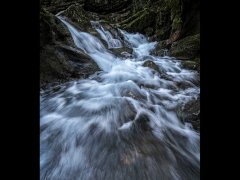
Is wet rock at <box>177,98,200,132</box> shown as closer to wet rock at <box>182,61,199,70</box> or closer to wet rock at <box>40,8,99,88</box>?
wet rock at <box>40,8,99,88</box>

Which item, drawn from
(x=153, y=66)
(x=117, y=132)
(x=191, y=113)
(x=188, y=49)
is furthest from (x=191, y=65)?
(x=117, y=132)

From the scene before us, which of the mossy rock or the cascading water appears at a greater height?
the mossy rock

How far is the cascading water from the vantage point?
2.87 metres

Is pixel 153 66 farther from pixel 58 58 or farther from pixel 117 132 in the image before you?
pixel 117 132

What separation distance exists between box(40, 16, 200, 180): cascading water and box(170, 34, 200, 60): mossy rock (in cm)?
338

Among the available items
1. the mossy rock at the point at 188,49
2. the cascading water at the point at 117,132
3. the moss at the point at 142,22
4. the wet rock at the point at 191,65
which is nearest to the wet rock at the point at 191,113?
the cascading water at the point at 117,132

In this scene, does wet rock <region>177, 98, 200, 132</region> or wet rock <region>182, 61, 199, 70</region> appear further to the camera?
wet rock <region>182, 61, 199, 70</region>

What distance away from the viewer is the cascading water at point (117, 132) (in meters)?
2.87

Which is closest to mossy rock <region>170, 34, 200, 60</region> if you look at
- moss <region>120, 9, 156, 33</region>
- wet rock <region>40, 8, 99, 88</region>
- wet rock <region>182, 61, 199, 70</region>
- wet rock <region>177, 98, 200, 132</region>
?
wet rock <region>182, 61, 199, 70</region>

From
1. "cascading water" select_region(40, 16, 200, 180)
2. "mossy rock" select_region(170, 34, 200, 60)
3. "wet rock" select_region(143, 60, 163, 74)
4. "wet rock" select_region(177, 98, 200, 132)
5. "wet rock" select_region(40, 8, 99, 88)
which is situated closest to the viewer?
"cascading water" select_region(40, 16, 200, 180)
